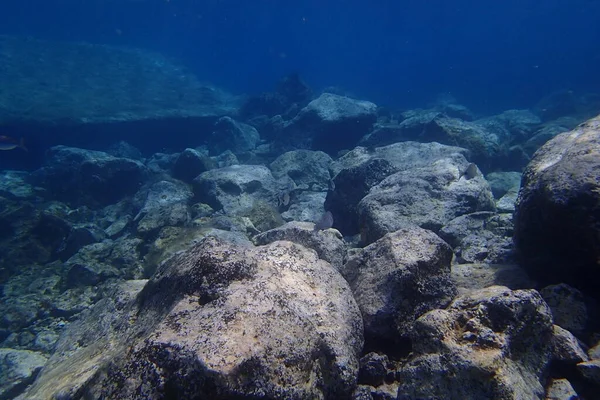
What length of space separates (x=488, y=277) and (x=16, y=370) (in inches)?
290

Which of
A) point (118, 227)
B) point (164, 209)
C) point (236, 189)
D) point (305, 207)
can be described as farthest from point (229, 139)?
point (164, 209)

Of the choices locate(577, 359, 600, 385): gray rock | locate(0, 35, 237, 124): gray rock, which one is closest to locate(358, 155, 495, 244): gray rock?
locate(577, 359, 600, 385): gray rock

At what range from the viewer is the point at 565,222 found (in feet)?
10.1

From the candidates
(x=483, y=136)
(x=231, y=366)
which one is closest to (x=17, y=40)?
(x=483, y=136)

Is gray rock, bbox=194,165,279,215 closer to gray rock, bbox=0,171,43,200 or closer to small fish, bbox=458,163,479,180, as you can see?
small fish, bbox=458,163,479,180

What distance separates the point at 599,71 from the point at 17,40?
237 ft

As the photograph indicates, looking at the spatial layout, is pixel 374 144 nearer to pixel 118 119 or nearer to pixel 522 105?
pixel 118 119

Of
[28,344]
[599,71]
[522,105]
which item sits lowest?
[28,344]

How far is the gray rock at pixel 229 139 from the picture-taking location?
18.0 meters

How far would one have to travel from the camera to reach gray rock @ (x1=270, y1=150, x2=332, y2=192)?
39.9ft

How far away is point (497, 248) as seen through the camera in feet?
14.7

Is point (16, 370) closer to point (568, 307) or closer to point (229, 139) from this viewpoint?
point (568, 307)

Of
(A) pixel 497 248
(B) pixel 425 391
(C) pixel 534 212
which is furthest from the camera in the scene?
(A) pixel 497 248

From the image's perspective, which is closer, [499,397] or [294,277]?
[499,397]
